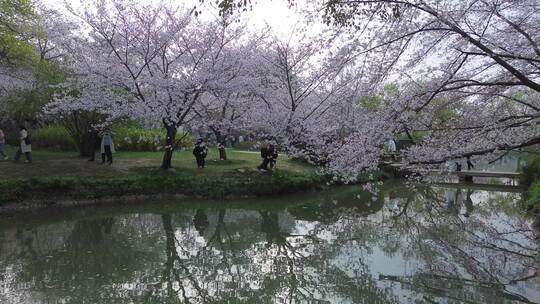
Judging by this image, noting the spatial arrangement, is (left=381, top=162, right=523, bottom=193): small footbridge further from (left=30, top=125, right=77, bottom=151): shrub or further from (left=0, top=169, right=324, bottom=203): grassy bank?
(left=30, top=125, right=77, bottom=151): shrub

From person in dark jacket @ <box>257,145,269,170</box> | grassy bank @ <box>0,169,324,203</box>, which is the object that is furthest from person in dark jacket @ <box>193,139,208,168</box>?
person in dark jacket @ <box>257,145,269,170</box>

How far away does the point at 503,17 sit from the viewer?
603 cm

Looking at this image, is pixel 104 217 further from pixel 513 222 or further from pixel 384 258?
pixel 513 222

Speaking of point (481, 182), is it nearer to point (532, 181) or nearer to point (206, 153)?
point (532, 181)

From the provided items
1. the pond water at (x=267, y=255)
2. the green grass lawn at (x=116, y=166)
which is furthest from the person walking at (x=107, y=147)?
the pond water at (x=267, y=255)

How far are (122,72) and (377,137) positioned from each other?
10760 millimetres


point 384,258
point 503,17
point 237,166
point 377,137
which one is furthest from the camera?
point 237,166

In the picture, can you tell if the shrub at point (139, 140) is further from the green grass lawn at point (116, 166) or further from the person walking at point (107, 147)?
the person walking at point (107, 147)

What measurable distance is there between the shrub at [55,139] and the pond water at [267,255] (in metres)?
9.08

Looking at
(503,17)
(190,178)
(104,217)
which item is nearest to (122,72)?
(190,178)

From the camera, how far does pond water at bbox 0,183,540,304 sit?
250 inches

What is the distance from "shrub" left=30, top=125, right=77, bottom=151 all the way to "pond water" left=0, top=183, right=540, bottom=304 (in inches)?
357

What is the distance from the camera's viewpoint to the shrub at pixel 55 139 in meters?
20.9

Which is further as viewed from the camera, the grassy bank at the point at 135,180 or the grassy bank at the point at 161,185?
the grassy bank at the point at 135,180
